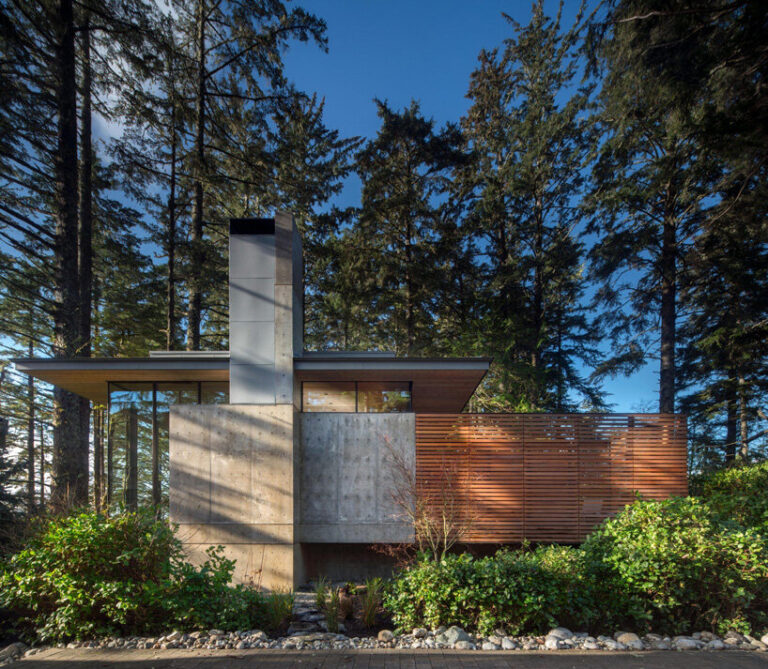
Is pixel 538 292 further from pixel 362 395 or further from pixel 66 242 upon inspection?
pixel 66 242

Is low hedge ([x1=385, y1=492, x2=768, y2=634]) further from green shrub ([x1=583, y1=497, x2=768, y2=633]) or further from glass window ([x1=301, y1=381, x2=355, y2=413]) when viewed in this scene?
glass window ([x1=301, y1=381, x2=355, y2=413])

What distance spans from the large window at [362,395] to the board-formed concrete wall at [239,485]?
112 centimetres

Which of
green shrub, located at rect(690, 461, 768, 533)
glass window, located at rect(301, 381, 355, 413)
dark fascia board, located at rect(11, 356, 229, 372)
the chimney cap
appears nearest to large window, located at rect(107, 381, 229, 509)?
dark fascia board, located at rect(11, 356, 229, 372)

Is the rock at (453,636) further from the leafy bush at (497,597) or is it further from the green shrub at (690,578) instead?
the green shrub at (690,578)

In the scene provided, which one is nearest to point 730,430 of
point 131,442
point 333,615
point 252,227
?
point 333,615

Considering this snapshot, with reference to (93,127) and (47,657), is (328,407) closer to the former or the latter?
(47,657)

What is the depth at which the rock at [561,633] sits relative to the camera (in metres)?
4.39

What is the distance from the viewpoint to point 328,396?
8.08 m

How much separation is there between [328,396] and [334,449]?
105cm

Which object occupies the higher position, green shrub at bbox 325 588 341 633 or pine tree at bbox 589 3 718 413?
pine tree at bbox 589 3 718 413

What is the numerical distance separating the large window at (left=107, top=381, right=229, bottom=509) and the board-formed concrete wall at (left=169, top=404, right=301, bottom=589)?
1125 millimetres

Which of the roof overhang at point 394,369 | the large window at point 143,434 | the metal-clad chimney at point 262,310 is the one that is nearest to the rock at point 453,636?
the roof overhang at point 394,369

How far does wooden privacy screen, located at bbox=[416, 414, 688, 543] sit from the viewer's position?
726cm

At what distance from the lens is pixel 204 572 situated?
4832 millimetres
